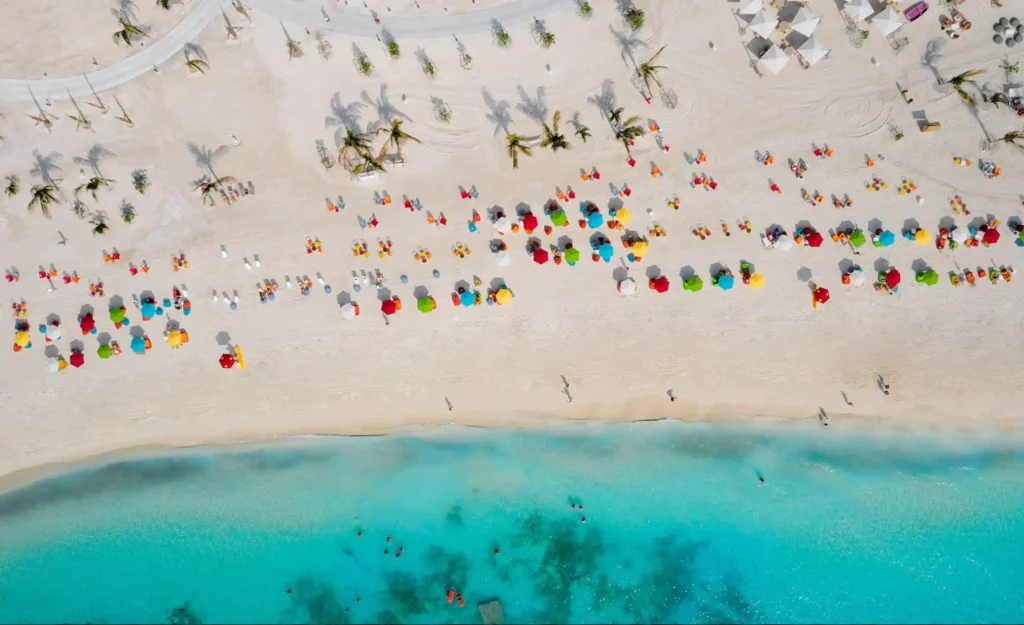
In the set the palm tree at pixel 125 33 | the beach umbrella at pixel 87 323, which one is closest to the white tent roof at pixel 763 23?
the palm tree at pixel 125 33

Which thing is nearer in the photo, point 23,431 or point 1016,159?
point 1016,159

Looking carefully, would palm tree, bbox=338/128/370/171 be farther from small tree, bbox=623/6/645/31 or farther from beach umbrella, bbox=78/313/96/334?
beach umbrella, bbox=78/313/96/334

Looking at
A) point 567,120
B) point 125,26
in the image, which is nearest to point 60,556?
point 125,26

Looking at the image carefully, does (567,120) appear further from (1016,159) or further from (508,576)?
(508,576)

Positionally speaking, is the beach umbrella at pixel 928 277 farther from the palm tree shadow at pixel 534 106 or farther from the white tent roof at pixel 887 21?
the palm tree shadow at pixel 534 106

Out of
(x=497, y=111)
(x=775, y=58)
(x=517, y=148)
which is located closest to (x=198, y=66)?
(x=497, y=111)

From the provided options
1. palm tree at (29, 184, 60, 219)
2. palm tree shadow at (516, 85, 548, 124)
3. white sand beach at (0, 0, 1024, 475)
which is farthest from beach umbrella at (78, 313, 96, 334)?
palm tree shadow at (516, 85, 548, 124)
